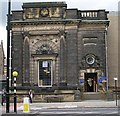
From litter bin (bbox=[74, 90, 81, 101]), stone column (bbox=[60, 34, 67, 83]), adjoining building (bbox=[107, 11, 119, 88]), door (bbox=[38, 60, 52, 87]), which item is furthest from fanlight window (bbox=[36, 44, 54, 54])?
adjoining building (bbox=[107, 11, 119, 88])

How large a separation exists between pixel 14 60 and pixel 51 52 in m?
4.52

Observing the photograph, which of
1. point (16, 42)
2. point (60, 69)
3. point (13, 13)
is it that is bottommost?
point (60, 69)

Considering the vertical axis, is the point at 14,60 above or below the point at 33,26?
below

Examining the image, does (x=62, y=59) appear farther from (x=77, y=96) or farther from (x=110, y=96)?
(x=110, y=96)

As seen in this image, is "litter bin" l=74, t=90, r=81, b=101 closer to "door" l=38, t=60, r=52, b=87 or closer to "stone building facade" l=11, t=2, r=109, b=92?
"stone building facade" l=11, t=2, r=109, b=92

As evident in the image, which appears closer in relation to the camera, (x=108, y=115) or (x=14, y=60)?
(x=108, y=115)

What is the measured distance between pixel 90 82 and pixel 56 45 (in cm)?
617

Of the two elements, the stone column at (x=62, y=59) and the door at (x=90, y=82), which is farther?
the door at (x=90, y=82)

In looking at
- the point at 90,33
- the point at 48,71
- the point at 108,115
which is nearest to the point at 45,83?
the point at 48,71

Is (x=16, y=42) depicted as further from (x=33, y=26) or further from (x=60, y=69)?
(x=60, y=69)

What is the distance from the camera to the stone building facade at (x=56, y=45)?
44781 millimetres

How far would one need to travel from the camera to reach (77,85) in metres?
44.0

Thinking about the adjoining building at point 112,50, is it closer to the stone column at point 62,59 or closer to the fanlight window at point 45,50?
the stone column at point 62,59

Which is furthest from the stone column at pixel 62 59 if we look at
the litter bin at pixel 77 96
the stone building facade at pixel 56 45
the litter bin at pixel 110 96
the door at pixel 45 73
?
the litter bin at pixel 110 96
